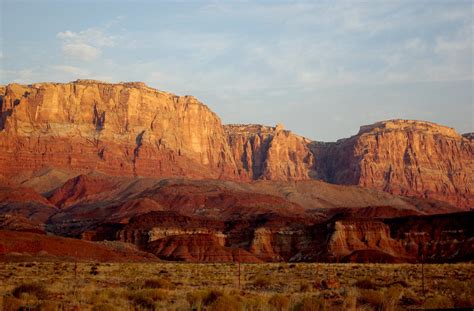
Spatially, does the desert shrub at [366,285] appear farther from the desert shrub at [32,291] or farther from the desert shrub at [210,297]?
the desert shrub at [32,291]

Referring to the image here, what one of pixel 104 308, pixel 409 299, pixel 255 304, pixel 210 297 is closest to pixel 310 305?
pixel 255 304

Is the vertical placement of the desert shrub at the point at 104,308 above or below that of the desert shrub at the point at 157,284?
above

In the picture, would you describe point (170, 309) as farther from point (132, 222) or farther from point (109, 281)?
point (132, 222)

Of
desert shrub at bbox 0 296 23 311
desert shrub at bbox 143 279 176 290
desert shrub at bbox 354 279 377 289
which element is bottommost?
desert shrub at bbox 354 279 377 289

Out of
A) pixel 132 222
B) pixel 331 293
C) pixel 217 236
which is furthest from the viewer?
pixel 132 222

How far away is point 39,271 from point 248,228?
8224 centimetres

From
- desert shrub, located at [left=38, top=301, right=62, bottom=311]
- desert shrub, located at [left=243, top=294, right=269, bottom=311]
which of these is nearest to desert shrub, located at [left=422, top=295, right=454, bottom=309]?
desert shrub, located at [left=243, top=294, right=269, bottom=311]

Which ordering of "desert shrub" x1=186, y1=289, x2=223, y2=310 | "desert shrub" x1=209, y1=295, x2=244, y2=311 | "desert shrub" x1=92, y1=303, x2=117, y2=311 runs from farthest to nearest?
"desert shrub" x1=186, y1=289, x2=223, y2=310 < "desert shrub" x1=209, y1=295, x2=244, y2=311 < "desert shrub" x1=92, y1=303, x2=117, y2=311

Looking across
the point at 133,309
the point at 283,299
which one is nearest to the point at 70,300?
the point at 133,309

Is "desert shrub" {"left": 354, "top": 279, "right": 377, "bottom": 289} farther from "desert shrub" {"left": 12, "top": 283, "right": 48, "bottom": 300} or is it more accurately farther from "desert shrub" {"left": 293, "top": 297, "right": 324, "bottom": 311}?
"desert shrub" {"left": 12, "top": 283, "right": 48, "bottom": 300}

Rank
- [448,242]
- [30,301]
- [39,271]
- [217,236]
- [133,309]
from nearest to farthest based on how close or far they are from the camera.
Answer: [133,309] → [30,301] → [39,271] → [448,242] → [217,236]

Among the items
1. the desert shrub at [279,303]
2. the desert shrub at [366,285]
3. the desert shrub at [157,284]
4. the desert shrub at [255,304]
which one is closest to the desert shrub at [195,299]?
the desert shrub at [255,304]

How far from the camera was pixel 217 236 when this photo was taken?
12288cm

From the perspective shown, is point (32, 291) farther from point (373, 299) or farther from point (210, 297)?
point (373, 299)
